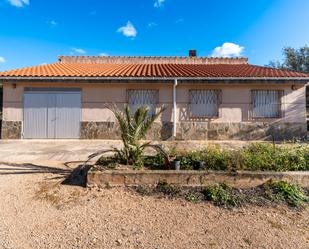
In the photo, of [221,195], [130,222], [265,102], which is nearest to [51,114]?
[130,222]

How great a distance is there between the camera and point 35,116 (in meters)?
9.66

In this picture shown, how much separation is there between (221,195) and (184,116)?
670 centimetres

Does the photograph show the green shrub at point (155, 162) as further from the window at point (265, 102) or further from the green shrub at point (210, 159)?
the window at point (265, 102)

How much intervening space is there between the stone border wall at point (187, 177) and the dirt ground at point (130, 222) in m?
0.19

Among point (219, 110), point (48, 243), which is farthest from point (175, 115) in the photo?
point (48, 243)

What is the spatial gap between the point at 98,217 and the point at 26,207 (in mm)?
1225

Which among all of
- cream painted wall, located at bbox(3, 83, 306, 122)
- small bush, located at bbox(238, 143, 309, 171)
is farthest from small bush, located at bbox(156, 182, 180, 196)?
cream painted wall, located at bbox(3, 83, 306, 122)

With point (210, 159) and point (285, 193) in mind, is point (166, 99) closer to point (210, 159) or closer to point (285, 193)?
point (210, 159)

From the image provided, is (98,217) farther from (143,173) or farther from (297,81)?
(297,81)

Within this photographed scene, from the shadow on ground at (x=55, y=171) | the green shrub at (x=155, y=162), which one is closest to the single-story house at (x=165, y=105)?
the shadow on ground at (x=55, y=171)

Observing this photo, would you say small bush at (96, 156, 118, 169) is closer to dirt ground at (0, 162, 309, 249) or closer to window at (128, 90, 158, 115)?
dirt ground at (0, 162, 309, 249)

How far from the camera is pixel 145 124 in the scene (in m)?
4.34

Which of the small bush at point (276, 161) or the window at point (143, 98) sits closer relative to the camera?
the small bush at point (276, 161)

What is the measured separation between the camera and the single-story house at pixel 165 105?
31.4 ft
